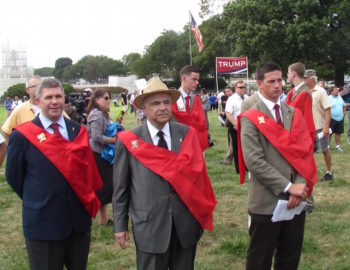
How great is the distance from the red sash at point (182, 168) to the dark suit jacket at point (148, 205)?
0.17 feet

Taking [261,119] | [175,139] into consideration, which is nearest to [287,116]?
[261,119]

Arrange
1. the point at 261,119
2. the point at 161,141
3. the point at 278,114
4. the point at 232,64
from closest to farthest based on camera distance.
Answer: the point at 161,141
the point at 261,119
the point at 278,114
the point at 232,64

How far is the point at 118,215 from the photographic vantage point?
3.37 m

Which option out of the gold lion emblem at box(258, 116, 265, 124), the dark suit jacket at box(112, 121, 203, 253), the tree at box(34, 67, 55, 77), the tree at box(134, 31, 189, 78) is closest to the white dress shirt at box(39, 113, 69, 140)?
the dark suit jacket at box(112, 121, 203, 253)

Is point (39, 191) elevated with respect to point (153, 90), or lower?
lower

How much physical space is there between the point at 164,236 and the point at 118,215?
0.40 m

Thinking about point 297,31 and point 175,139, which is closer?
point 175,139

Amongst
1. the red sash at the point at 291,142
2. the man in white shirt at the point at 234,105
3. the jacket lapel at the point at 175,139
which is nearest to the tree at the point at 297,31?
the man in white shirt at the point at 234,105

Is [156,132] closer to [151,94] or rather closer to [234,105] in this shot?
[151,94]

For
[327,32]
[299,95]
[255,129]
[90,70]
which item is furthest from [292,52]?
[90,70]

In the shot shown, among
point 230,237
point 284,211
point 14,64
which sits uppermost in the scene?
point 14,64

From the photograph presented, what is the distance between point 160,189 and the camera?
326cm

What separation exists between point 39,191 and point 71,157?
1.16 ft

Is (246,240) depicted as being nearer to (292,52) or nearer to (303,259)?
(303,259)
